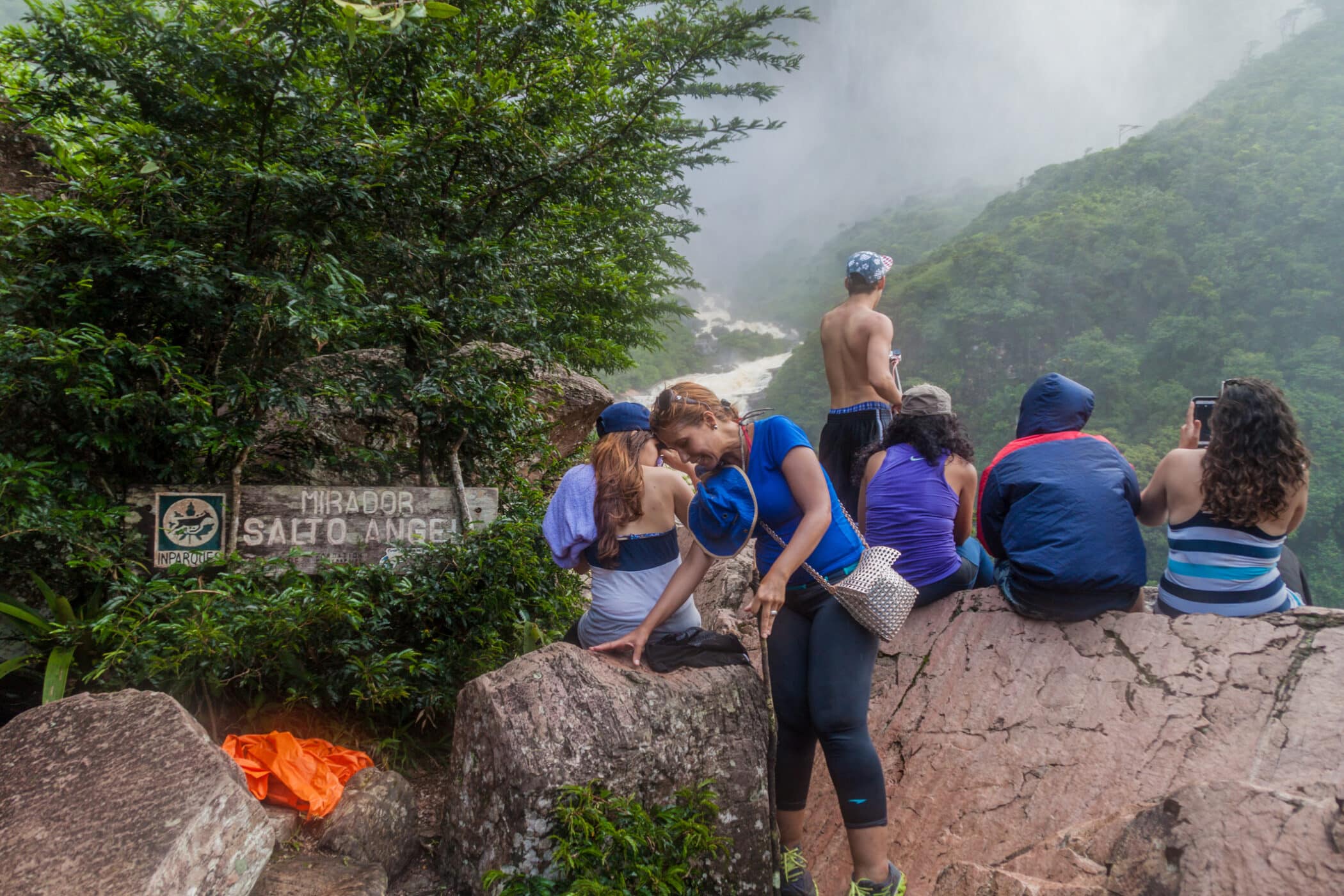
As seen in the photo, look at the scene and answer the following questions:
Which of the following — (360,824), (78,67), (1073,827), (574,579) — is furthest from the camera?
(574,579)

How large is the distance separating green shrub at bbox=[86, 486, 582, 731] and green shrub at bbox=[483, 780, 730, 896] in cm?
107

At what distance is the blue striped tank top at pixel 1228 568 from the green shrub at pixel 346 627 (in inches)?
96.1

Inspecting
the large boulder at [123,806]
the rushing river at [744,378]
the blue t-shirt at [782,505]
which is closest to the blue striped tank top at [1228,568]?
the blue t-shirt at [782,505]

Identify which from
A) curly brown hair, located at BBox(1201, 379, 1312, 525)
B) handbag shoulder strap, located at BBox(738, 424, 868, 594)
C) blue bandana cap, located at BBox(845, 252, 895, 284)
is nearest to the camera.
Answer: handbag shoulder strap, located at BBox(738, 424, 868, 594)

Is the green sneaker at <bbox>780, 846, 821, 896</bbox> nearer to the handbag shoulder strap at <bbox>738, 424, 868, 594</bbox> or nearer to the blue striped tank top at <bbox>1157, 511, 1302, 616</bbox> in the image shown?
the handbag shoulder strap at <bbox>738, 424, 868, 594</bbox>

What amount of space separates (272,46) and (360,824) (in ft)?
9.61

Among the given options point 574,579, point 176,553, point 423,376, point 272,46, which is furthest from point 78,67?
point 574,579

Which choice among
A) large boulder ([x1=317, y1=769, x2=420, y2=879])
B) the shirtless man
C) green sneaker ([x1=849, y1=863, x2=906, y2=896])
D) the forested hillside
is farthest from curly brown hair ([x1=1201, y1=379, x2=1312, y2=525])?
the forested hillside

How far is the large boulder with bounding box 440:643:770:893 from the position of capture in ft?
6.61

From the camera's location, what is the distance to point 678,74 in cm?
451

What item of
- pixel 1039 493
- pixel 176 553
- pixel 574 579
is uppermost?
pixel 1039 493

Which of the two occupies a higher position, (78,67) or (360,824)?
(78,67)

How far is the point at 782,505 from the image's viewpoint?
7.14 feet

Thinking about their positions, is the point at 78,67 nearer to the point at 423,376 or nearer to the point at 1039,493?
the point at 423,376
